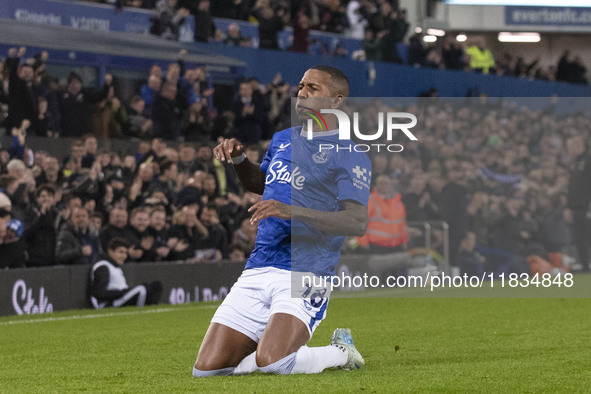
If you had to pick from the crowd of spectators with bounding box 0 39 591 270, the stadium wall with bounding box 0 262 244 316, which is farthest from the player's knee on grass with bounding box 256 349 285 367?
the stadium wall with bounding box 0 262 244 316

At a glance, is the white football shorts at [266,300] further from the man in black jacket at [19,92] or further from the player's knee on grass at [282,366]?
the man in black jacket at [19,92]

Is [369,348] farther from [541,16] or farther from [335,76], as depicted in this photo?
[541,16]

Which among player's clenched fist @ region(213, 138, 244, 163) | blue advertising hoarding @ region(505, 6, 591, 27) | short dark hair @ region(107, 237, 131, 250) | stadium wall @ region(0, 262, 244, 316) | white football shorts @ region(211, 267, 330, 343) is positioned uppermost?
blue advertising hoarding @ region(505, 6, 591, 27)

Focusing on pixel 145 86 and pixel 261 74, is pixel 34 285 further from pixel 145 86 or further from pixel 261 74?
pixel 261 74

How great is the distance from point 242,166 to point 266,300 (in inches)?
36.3

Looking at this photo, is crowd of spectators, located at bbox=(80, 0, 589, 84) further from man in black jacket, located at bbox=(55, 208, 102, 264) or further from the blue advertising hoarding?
man in black jacket, located at bbox=(55, 208, 102, 264)

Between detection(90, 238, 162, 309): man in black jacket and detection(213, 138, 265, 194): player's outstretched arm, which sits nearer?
detection(213, 138, 265, 194): player's outstretched arm

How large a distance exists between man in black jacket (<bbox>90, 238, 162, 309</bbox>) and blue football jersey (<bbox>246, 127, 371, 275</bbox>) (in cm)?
647

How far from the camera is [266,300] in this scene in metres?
7.47

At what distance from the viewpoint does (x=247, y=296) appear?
7484 millimetres

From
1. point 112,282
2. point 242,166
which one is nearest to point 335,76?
point 242,166

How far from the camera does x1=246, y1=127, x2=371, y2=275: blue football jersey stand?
7426 mm

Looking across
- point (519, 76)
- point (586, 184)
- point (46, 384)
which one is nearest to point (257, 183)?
point (46, 384)

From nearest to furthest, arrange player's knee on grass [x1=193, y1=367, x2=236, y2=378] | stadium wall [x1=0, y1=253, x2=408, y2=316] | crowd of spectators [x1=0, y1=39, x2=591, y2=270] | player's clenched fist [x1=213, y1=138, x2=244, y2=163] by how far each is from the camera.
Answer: player's clenched fist [x1=213, y1=138, x2=244, y2=163] → player's knee on grass [x1=193, y1=367, x2=236, y2=378] → stadium wall [x1=0, y1=253, x2=408, y2=316] → crowd of spectators [x1=0, y1=39, x2=591, y2=270]
